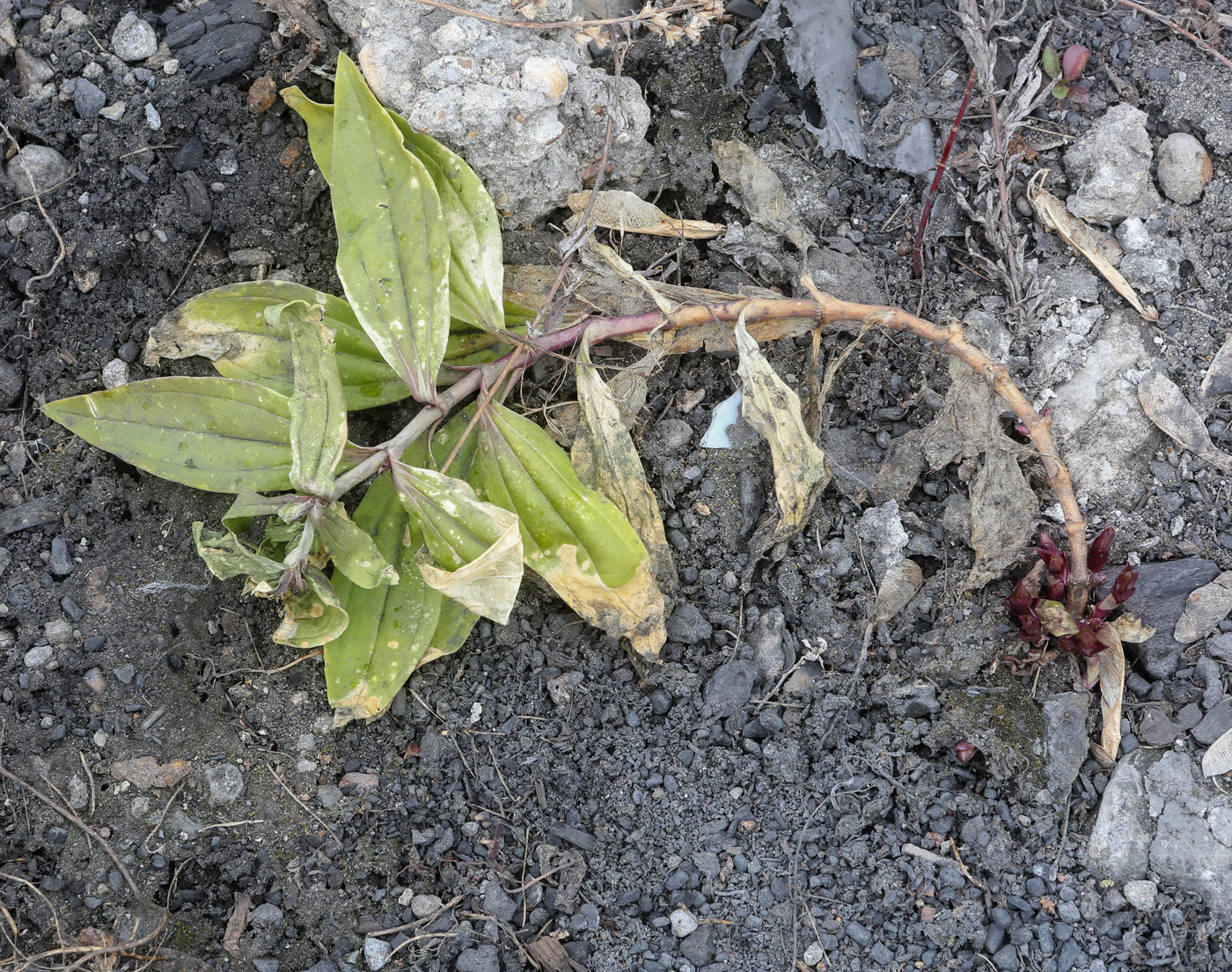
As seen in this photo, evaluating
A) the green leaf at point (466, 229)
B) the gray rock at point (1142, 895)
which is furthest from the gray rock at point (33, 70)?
the gray rock at point (1142, 895)

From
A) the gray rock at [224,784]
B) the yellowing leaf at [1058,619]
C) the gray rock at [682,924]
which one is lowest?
the gray rock at [682,924]

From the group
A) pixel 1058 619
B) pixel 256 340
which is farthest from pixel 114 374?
pixel 1058 619

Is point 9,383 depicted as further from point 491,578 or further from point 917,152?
point 917,152

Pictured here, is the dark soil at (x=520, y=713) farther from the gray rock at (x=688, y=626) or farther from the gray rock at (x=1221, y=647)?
the gray rock at (x=1221, y=647)

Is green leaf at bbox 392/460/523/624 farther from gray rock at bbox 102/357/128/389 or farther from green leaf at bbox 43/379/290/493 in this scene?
gray rock at bbox 102/357/128/389

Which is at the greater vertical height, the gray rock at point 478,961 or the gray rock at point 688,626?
the gray rock at point 688,626

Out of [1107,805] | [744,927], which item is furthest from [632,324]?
[1107,805]

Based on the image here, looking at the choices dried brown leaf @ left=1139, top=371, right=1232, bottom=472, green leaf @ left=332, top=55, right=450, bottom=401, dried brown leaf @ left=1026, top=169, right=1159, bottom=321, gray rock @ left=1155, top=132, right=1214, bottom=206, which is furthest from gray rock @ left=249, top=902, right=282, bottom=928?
gray rock @ left=1155, top=132, right=1214, bottom=206
